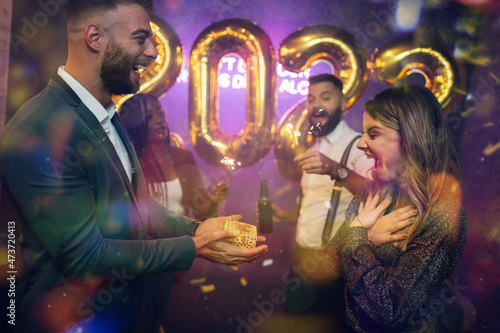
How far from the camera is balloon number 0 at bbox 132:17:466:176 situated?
3.69 m

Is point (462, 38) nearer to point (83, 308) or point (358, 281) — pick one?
point (358, 281)

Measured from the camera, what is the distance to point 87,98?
1707 mm

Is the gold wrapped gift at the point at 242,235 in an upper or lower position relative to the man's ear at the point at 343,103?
lower

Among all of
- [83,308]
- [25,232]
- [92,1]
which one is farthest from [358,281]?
[92,1]

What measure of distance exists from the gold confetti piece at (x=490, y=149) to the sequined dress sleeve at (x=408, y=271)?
7.80 ft

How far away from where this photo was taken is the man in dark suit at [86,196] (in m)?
1.42

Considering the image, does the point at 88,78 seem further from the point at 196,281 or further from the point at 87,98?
the point at 196,281

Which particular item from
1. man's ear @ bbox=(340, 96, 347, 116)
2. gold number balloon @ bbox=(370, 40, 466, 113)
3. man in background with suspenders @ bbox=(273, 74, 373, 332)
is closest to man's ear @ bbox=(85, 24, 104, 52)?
man in background with suspenders @ bbox=(273, 74, 373, 332)

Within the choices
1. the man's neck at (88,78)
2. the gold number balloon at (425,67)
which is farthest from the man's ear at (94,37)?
the gold number balloon at (425,67)

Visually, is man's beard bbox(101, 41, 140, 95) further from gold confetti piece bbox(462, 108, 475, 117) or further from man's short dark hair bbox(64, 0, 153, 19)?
gold confetti piece bbox(462, 108, 475, 117)

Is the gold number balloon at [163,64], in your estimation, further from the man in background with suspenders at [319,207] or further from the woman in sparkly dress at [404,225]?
the woman in sparkly dress at [404,225]

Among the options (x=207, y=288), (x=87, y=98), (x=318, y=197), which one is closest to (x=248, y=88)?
(x=318, y=197)

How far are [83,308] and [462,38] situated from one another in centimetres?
514

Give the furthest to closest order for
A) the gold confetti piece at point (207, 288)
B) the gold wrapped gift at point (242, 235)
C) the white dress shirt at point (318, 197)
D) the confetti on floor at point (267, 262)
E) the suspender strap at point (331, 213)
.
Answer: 1. the confetti on floor at point (267, 262)
2. the gold confetti piece at point (207, 288)
3. the white dress shirt at point (318, 197)
4. the suspender strap at point (331, 213)
5. the gold wrapped gift at point (242, 235)
